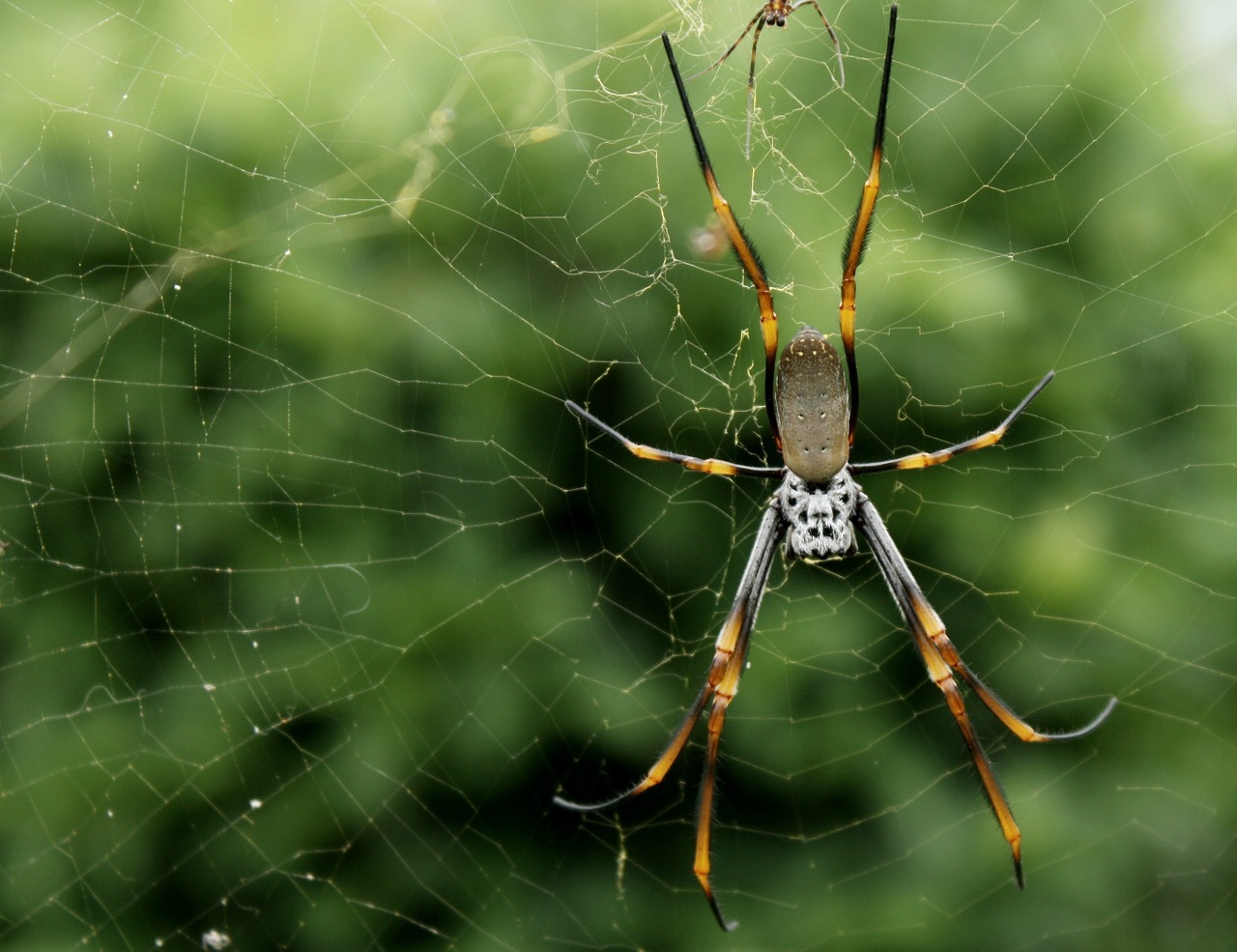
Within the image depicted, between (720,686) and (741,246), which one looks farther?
(720,686)

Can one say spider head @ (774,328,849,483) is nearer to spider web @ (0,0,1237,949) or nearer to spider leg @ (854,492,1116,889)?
spider leg @ (854,492,1116,889)

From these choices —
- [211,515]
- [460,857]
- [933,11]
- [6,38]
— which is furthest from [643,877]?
[6,38]

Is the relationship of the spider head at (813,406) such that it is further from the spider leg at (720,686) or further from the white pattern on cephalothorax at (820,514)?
the spider leg at (720,686)

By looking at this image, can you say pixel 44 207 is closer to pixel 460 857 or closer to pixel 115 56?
pixel 115 56

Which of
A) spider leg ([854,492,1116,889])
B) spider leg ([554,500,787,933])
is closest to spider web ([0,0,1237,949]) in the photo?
spider leg ([854,492,1116,889])

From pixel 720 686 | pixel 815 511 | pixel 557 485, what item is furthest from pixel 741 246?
pixel 557 485

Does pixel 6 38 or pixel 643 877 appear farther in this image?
pixel 643 877

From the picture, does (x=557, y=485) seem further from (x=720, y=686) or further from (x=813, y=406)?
(x=813, y=406)

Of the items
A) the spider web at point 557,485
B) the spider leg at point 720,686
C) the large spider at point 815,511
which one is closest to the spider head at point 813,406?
the large spider at point 815,511
